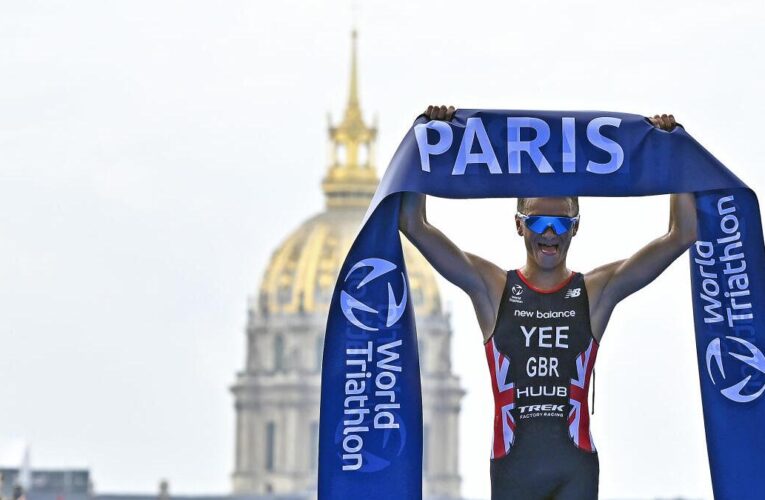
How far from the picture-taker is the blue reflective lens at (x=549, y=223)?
1123 centimetres

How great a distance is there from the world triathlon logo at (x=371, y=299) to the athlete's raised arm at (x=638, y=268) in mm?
632

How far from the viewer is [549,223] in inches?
442

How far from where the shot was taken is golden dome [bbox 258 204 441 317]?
192375 mm

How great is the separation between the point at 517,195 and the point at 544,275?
0.30m

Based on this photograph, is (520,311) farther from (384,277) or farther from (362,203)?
(362,203)

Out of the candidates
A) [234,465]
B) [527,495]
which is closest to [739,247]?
[527,495]

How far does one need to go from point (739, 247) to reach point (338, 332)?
55.0 inches

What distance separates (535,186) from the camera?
1145 cm

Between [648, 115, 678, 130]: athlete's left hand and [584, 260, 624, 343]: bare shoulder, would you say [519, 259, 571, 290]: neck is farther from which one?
[648, 115, 678, 130]: athlete's left hand

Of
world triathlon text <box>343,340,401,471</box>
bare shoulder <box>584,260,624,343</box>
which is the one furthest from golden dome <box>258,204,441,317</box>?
world triathlon text <box>343,340,401,471</box>

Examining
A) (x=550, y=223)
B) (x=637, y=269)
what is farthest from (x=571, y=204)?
(x=637, y=269)

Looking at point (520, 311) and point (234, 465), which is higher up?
point (234, 465)

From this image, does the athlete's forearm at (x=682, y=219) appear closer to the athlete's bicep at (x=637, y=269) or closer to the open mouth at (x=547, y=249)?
the athlete's bicep at (x=637, y=269)

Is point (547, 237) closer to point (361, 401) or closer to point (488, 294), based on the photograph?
point (488, 294)
